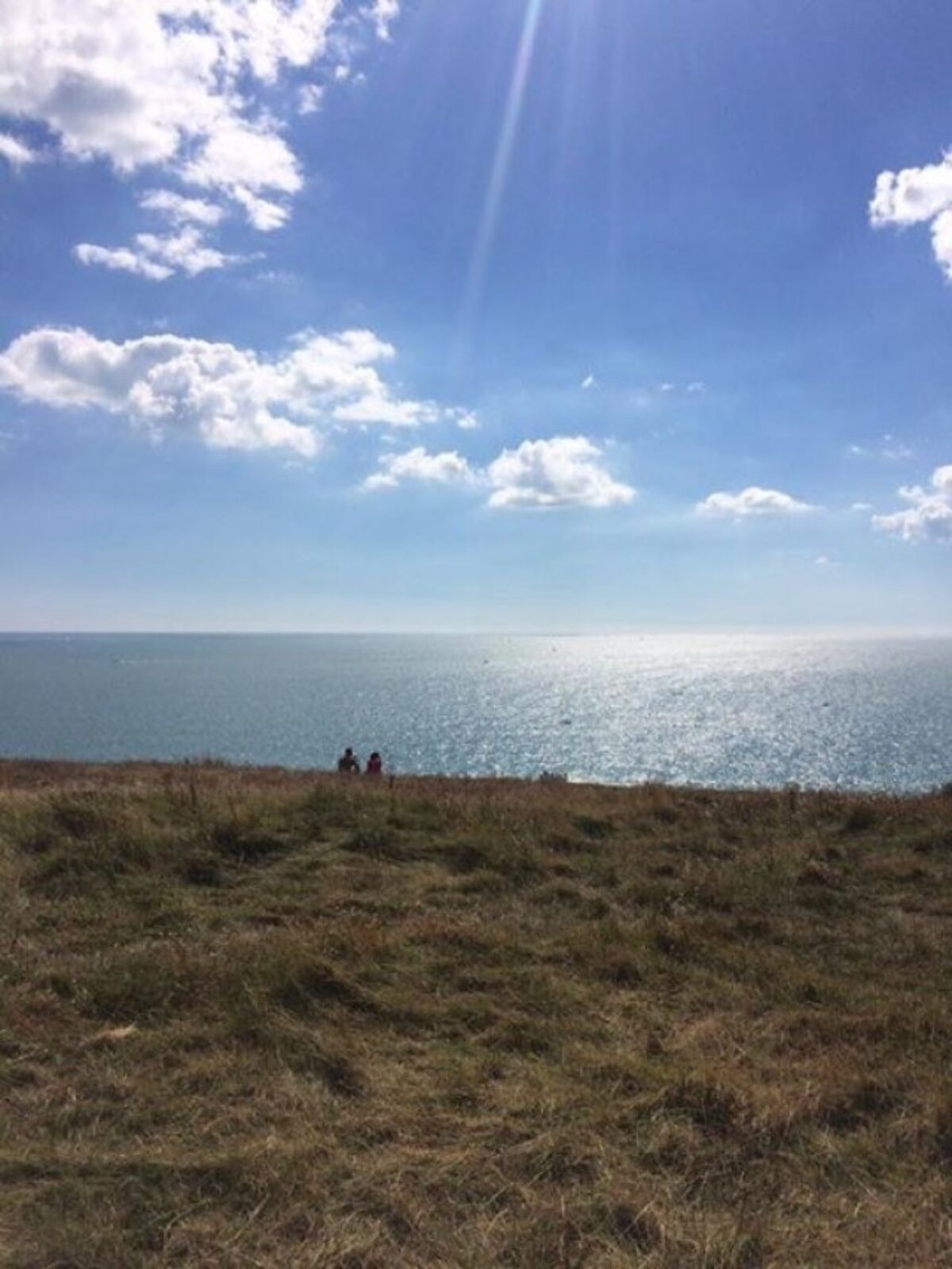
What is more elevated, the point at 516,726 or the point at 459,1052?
the point at 459,1052

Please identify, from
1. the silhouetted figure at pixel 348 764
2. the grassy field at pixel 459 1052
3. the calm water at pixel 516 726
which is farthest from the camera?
the calm water at pixel 516 726

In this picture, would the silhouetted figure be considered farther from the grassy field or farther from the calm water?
the calm water

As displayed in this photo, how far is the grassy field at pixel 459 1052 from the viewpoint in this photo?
3969 mm

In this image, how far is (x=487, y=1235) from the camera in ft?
12.7

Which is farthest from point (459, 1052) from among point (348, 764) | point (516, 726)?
point (516, 726)

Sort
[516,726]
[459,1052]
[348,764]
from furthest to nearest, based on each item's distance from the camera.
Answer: [516,726], [348,764], [459,1052]

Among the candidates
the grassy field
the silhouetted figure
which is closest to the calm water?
the silhouetted figure

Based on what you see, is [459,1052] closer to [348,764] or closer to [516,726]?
[348,764]

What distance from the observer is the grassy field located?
3.97 m

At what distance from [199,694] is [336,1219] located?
12242 centimetres

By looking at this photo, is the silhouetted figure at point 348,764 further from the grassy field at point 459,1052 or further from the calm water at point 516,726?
the calm water at point 516,726

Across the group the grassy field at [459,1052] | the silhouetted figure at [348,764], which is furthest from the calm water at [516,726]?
the grassy field at [459,1052]

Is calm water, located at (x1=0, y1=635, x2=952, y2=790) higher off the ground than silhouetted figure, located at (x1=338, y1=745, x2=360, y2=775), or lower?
lower

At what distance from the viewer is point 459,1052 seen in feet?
19.1
